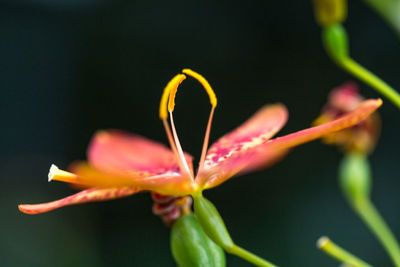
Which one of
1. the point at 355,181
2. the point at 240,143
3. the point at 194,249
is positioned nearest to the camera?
the point at 194,249

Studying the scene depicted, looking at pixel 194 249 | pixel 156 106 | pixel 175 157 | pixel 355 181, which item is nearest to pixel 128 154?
pixel 175 157

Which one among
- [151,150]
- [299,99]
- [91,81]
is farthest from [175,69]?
[151,150]

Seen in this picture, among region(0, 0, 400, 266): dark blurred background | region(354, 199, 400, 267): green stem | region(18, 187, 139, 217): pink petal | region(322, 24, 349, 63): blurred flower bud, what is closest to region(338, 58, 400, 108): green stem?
region(322, 24, 349, 63): blurred flower bud

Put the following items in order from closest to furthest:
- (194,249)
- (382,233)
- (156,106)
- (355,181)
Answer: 1. (194,249)
2. (382,233)
3. (355,181)
4. (156,106)

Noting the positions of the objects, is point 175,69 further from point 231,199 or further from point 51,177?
point 51,177

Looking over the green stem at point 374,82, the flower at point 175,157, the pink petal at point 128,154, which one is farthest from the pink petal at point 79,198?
the green stem at point 374,82

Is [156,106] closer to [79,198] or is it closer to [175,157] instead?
[175,157]
